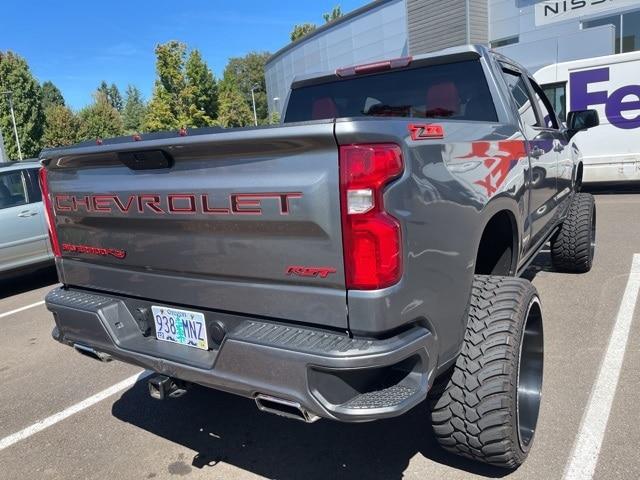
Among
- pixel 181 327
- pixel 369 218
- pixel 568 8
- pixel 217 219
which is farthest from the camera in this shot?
pixel 568 8

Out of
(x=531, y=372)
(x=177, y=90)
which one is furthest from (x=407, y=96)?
(x=177, y=90)

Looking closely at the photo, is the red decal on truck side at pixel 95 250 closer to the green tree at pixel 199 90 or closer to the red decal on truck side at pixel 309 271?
the red decal on truck side at pixel 309 271

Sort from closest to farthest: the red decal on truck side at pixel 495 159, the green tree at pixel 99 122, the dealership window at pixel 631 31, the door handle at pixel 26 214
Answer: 1. the red decal on truck side at pixel 495 159
2. the door handle at pixel 26 214
3. the dealership window at pixel 631 31
4. the green tree at pixel 99 122

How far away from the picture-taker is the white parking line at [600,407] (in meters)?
2.60

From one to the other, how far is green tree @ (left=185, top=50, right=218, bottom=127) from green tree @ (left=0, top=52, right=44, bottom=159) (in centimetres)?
2099

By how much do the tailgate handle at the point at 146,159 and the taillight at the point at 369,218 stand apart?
0.87 metres

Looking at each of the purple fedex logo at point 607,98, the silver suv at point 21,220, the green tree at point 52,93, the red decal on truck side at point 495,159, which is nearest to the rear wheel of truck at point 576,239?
the red decal on truck side at point 495,159

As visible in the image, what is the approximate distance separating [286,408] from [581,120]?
428 cm

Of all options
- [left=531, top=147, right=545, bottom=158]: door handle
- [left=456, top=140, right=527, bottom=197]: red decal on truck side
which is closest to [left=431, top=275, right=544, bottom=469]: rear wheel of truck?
[left=456, top=140, right=527, bottom=197]: red decal on truck side

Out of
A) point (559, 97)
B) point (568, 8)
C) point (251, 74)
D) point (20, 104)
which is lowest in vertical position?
point (559, 97)

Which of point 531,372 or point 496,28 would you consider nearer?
point 531,372

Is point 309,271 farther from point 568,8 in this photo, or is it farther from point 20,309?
point 568,8

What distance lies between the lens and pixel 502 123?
3.11 metres

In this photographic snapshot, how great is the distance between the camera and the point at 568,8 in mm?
19781
